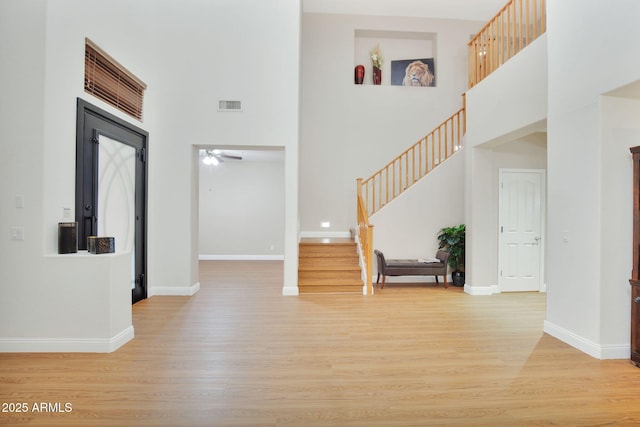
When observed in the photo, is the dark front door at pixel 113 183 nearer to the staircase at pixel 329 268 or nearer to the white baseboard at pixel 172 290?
the white baseboard at pixel 172 290

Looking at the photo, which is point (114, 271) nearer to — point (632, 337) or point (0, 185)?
point (0, 185)

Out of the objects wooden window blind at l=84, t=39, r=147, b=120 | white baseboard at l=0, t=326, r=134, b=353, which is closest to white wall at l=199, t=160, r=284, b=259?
wooden window blind at l=84, t=39, r=147, b=120

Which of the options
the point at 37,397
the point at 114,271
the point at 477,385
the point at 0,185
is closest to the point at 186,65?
the point at 0,185

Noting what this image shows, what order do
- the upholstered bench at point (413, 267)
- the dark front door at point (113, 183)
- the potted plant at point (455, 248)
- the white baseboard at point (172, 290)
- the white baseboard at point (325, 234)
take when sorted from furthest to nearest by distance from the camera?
→ the white baseboard at point (325, 234), the potted plant at point (455, 248), the upholstered bench at point (413, 267), the white baseboard at point (172, 290), the dark front door at point (113, 183)

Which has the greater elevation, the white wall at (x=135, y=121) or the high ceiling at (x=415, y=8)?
the high ceiling at (x=415, y=8)

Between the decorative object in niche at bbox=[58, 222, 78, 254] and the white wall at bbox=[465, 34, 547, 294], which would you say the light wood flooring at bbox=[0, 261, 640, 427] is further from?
the white wall at bbox=[465, 34, 547, 294]

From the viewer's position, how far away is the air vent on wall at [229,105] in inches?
217

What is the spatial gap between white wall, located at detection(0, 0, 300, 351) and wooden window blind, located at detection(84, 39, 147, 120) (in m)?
0.13

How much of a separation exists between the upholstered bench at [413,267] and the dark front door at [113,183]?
3.94 meters

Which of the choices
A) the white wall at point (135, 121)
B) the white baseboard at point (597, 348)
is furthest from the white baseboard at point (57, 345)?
the white baseboard at point (597, 348)

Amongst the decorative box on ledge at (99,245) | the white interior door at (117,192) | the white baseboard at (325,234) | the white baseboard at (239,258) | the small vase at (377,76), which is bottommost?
the white baseboard at (239,258)

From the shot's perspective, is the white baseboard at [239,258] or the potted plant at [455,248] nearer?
the potted plant at [455,248]

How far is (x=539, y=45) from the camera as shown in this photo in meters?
4.11

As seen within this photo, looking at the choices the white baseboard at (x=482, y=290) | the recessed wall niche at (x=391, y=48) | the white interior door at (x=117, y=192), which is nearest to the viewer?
the white interior door at (x=117, y=192)
